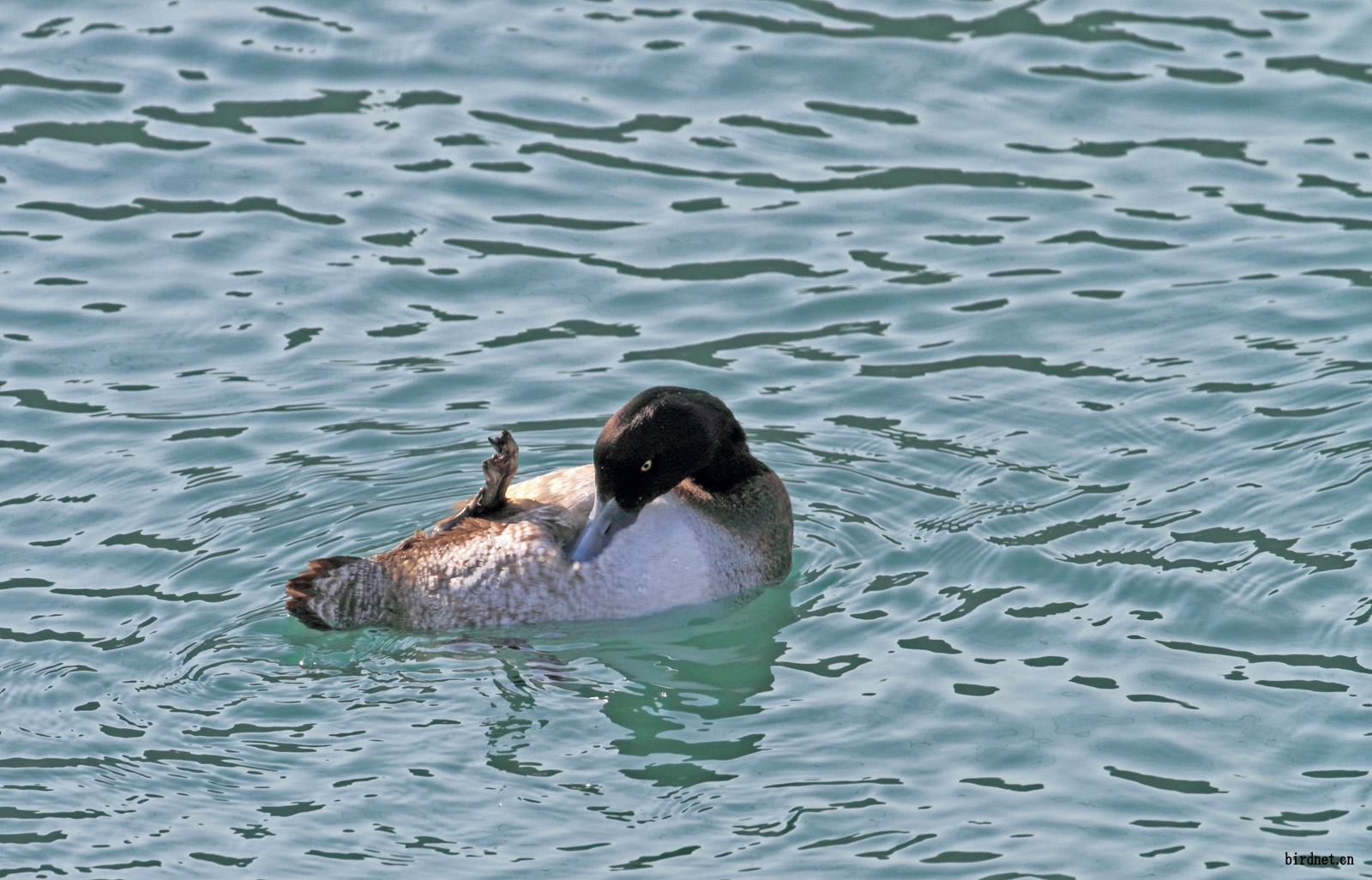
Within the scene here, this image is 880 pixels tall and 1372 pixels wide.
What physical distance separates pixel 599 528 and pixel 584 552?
14 cm

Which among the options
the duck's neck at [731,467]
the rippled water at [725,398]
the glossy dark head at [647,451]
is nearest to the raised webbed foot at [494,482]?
the glossy dark head at [647,451]

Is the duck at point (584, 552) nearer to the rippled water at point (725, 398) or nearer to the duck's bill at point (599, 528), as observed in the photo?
the duck's bill at point (599, 528)

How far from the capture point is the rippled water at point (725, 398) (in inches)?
331

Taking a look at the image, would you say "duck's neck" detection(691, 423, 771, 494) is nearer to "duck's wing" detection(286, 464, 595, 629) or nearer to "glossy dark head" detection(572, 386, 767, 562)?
"glossy dark head" detection(572, 386, 767, 562)

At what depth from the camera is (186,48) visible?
1552cm

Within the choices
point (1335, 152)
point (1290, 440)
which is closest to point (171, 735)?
point (1290, 440)

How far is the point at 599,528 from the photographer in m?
10.0

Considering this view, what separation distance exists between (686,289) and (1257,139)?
4293mm

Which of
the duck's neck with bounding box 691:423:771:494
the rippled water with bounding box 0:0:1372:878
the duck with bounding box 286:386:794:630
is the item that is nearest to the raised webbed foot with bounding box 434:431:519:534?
the duck with bounding box 286:386:794:630

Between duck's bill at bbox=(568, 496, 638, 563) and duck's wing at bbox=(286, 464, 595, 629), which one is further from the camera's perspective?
duck's bill at bbox=(568, 496, 638, 563)

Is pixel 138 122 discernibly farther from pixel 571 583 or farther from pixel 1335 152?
pixel 1335 152

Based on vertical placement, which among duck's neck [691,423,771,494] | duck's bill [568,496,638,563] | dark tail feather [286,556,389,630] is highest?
duck's neck [691,423,771,494]

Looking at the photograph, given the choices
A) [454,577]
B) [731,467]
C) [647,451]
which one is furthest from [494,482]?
[731,467]

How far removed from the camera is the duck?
990 centimetres
